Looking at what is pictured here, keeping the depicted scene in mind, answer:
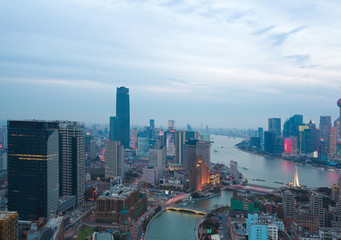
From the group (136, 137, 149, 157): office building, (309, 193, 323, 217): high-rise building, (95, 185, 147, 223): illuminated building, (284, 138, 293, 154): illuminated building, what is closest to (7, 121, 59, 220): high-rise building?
(95, 185, 147, 223): illuminated building

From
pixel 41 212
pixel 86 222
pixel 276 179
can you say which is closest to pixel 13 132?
pixel 41 212

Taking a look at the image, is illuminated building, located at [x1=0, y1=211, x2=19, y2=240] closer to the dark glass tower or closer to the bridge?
the bridge

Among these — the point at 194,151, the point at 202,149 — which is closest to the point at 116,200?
the point at 202,149

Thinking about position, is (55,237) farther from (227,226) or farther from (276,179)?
(276,179)

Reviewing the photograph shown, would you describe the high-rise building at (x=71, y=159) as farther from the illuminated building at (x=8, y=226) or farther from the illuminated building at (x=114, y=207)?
the illuminated building at (x=8, y=226)

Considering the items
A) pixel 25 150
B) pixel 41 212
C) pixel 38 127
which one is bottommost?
pixel 41 212

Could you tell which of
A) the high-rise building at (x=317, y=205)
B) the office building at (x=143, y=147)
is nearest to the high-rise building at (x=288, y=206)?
the high-rise building at (x=317, y=205)
